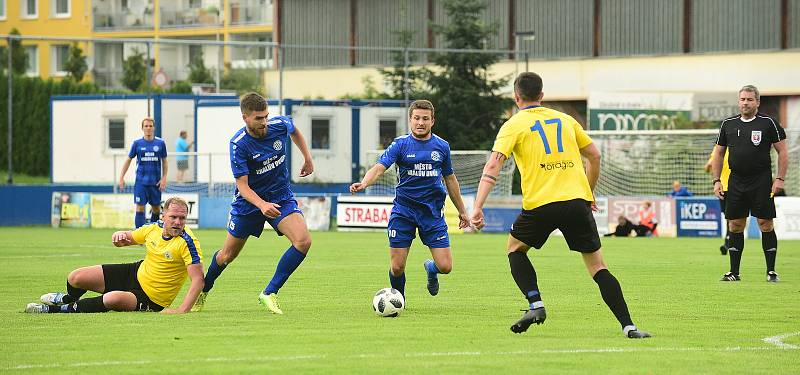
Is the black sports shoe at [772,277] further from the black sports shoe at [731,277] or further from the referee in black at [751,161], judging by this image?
the black sports shoe at [731,277]

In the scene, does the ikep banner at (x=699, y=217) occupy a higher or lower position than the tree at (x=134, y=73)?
lower

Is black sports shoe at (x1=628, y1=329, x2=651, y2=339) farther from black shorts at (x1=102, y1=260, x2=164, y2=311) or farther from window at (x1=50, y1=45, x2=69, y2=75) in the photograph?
window at (x1=50, y1=45, x2=69, y2=75)

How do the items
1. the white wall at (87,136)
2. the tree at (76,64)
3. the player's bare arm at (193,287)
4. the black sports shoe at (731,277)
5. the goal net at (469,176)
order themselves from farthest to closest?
the tree at (76,64), the white wall at (87,136), the goal net at (469,176), the black sports shoe at (731,277), the player's bare arm at (193,287)

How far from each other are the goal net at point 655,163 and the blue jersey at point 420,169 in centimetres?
2247

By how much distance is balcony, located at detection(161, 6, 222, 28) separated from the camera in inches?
2623

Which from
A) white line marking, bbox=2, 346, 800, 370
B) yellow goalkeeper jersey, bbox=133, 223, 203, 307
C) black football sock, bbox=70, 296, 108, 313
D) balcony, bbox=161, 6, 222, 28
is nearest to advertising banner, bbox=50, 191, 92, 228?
black football sock, bbox=70, 296, 108, 313

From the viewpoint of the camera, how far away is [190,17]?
67.2 m

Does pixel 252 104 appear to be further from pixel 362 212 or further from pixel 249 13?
pixel 249 13

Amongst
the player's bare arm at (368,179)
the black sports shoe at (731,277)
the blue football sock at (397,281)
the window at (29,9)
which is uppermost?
the window at (29,9)

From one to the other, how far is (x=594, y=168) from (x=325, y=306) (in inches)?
151

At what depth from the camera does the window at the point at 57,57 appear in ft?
221

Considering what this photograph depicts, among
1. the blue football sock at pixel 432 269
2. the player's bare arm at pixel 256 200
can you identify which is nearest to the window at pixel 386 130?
the blue football sock at pixel 432 269

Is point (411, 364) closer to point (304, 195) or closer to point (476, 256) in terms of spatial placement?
point (476, 256)

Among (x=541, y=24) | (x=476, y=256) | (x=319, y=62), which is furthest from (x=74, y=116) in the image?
(x=476, y=256)
